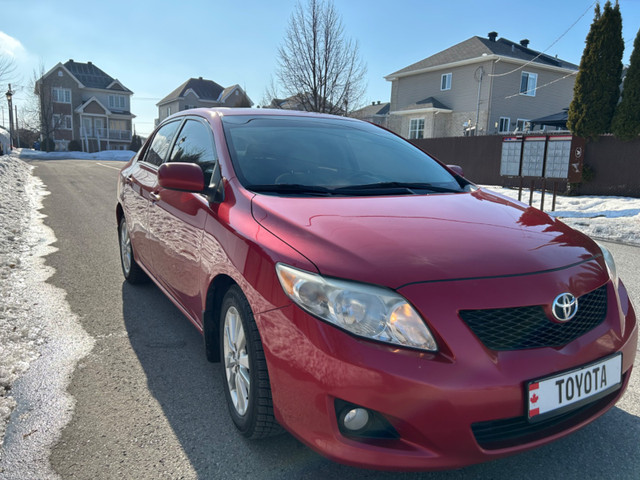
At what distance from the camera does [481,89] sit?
28.6 m

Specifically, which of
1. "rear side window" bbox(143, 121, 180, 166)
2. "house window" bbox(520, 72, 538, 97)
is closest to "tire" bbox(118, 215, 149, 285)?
"rear side window" bbox(143, 121, 180, 166)

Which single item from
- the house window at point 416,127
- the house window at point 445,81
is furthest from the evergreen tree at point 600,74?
the house window at point 416,127

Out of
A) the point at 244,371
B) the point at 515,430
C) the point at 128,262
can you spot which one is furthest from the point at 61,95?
the point at 515,430

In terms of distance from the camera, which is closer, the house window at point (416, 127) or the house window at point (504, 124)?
the house window at point (504, 124)

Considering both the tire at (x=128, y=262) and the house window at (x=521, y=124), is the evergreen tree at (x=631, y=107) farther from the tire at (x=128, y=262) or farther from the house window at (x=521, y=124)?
the house window at (x=521, y=124)

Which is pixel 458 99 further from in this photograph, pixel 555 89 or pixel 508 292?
pixel 508 292

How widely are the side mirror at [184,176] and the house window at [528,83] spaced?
30790 mm

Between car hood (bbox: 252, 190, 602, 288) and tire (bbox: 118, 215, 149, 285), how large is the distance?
2.65m

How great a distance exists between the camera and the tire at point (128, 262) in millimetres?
4664

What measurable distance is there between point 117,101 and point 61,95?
6.26 metres

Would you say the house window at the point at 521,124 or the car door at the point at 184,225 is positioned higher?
the house window at the point at 521,124

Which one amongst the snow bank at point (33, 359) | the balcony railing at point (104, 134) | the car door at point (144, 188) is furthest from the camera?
the balcony railing at point (104, 134)

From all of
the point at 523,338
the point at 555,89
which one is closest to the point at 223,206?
the point at 523,338

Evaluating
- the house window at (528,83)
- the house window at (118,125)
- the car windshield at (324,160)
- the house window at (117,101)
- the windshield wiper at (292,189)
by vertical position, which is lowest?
the windshield wiper at (292,189)
